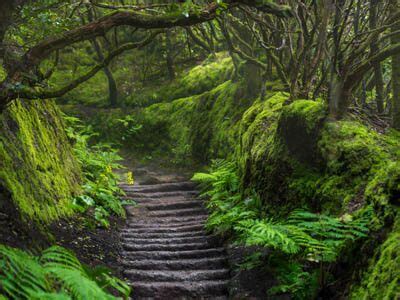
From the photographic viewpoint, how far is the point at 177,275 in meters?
5.70

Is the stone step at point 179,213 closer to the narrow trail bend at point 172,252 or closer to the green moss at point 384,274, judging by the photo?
the narrow trail bend at point 172,252

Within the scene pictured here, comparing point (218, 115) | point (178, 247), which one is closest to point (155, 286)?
point (178, 247)

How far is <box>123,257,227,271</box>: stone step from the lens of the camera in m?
5.96

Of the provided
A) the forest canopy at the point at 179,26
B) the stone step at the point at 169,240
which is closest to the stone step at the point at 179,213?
the stone step at the point at 169,240

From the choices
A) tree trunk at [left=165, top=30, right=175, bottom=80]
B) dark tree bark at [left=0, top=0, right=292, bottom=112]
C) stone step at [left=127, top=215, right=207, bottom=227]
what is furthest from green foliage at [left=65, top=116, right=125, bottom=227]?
tree trunk at [left=165, top=30, right=175, bottom=80]

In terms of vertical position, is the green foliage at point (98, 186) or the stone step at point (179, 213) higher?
the green foliage at point (98, 186)

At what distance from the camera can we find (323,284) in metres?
3.71

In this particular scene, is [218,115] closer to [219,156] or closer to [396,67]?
[219,156]

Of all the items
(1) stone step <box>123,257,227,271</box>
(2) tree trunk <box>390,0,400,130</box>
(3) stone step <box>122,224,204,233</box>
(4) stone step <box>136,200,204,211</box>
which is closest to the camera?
(2) tree trunk <box>390,0,400,130</box>

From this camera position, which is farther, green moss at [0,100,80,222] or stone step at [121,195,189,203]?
stone step at [121,195,189,203]

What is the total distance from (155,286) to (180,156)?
24.4 ft

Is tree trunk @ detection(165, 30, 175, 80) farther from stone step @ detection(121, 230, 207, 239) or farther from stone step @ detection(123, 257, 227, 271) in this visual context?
stone step @ detection(123, 257, 227, 271)

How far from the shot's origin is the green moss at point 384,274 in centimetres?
282

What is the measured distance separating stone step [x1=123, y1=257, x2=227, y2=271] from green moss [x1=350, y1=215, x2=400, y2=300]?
287 cm
